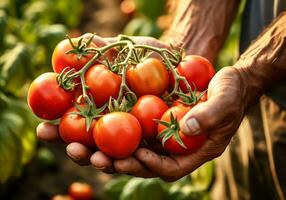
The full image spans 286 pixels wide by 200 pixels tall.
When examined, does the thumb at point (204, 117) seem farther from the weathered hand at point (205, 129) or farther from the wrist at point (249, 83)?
the wrist at point (249, 83)

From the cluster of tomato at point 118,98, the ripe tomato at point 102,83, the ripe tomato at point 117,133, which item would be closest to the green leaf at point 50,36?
the cluster of tomato at point 118,98

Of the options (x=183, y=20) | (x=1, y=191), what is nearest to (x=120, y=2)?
(x=1, y=191)

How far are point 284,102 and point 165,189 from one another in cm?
94

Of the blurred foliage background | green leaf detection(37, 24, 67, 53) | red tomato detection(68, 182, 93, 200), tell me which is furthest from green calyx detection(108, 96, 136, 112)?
red tomato detection(68, 182, 93, 200)

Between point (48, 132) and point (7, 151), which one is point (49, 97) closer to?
point (48, 132)

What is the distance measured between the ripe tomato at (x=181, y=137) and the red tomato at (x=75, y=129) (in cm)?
23

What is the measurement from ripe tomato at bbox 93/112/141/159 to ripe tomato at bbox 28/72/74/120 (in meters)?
0.15

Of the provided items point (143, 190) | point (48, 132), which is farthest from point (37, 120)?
point (48, 132)

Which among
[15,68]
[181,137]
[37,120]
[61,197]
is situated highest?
[181,137]

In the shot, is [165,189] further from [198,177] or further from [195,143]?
[195,143]

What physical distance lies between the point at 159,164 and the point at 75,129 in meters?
0.28

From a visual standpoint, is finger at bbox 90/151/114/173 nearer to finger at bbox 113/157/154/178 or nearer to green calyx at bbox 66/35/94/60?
finger at bbox 113/157/154/178

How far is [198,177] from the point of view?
2.87 metres

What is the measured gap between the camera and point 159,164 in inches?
70.8
